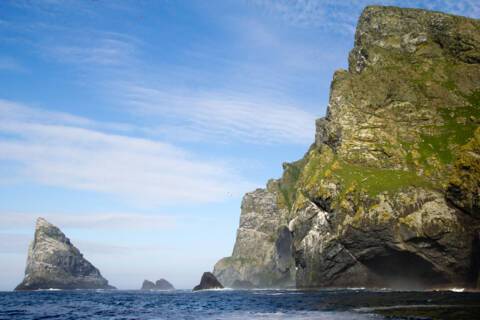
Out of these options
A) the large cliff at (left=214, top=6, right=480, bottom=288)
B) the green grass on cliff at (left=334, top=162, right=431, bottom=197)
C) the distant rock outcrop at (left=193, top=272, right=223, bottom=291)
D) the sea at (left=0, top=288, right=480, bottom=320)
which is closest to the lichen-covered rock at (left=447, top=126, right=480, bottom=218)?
the large cliff at (left=214, top=6, right=480, bottom=288)

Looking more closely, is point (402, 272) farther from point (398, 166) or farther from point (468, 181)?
point (398, 166)

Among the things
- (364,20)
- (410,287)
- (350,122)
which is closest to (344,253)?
(410,287)

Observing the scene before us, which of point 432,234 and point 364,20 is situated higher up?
point 364,20

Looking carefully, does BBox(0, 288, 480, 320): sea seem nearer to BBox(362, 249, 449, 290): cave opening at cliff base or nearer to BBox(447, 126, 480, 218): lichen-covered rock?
BBox(362, 249, 449, 290): cave opening at cliff base

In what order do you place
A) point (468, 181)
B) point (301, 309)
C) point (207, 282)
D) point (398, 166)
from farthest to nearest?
point (207, 282) < point (398, 166) < point (468, 181) < point (301, 309)

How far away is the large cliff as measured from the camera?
92375mm

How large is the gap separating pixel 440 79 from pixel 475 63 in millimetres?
13084

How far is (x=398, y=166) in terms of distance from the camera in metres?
113

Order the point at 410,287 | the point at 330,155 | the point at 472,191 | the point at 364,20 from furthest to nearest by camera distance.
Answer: the point at 364,20 < the point at 330,155 < the point at 410,287 < the point at 472,191

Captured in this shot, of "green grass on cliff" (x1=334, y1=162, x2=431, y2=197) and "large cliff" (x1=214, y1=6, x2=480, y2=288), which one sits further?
"green grass on cliff" (x1=334, y1=162, x2=431, y2=197)

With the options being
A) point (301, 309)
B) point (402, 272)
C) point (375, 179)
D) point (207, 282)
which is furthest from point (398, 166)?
point (207, 282)

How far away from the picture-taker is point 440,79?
5148 inches

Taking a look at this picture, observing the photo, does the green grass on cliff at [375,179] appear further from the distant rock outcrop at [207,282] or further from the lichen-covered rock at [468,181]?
the distant rock outcrop at [207,282]

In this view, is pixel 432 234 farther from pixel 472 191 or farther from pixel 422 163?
pixel 422 163
